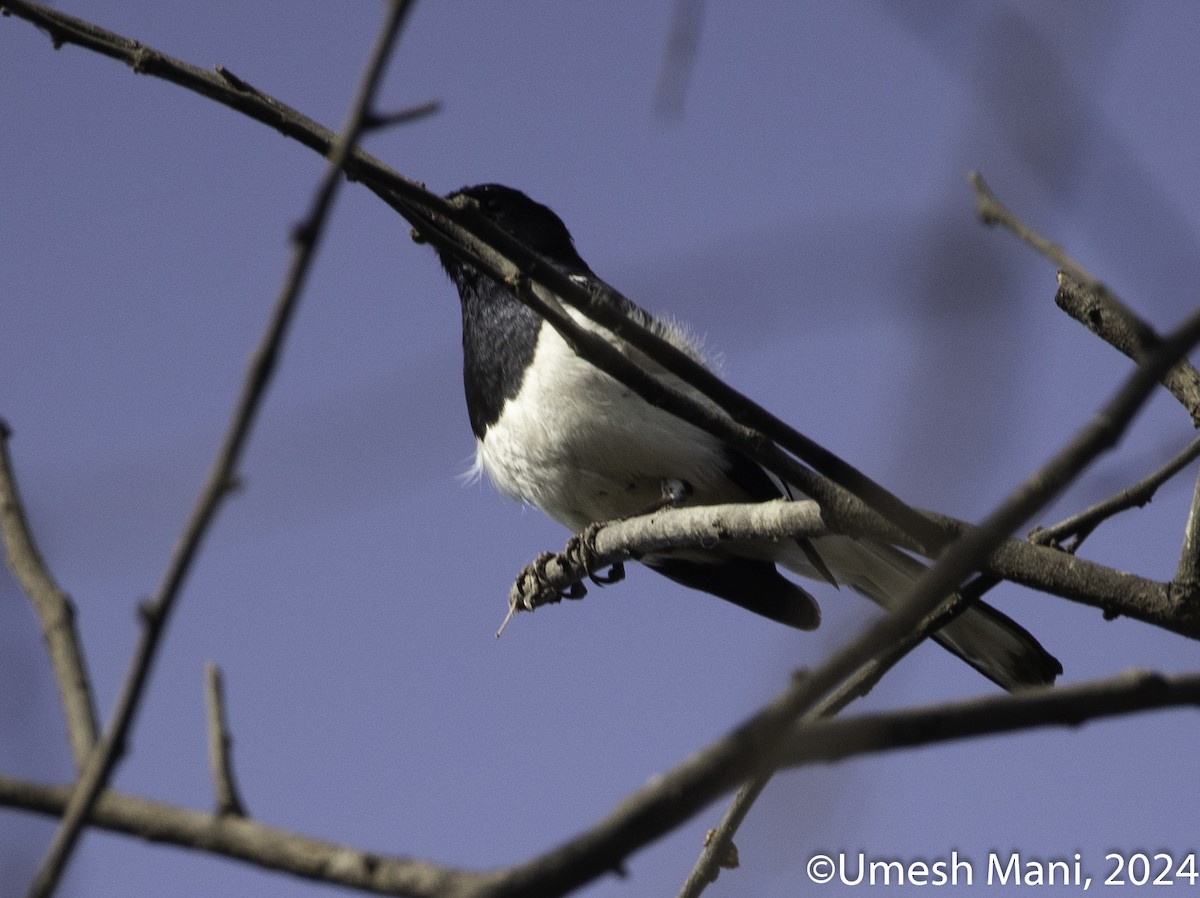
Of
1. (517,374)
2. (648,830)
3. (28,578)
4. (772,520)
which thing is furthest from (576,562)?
(648,830)

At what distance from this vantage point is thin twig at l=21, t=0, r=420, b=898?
109 centimetres

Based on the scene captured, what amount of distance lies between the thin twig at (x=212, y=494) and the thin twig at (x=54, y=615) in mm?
433

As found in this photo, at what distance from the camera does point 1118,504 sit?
8.74 ft

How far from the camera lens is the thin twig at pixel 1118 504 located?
262 centimetres

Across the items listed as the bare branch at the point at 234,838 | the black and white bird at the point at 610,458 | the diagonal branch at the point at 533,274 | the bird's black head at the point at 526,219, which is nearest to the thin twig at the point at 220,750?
the bare branch at the point at 234,838

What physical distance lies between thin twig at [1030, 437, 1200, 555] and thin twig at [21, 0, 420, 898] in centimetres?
186

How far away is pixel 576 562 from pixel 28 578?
2.12 m

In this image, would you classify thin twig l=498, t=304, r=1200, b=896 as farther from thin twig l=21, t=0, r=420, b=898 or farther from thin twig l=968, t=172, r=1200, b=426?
thin twig l=968, t=172, r=1200, b=426

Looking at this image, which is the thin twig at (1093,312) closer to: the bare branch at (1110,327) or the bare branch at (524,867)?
the bare branch at (1110,327)

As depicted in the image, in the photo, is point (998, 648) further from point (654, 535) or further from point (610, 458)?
point (610, 458)

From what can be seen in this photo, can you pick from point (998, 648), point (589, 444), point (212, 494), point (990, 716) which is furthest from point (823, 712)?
point (212, 494)

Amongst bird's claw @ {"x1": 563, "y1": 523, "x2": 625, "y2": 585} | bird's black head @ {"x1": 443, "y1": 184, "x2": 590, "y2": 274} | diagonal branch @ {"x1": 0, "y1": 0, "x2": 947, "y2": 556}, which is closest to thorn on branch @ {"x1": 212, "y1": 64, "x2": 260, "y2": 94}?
diagonal branch @ {"x1": 0, "y1": 0, "x2": 947, "y2": 556}

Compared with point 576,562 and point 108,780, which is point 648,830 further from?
point 576,562

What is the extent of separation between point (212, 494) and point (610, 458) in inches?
123
